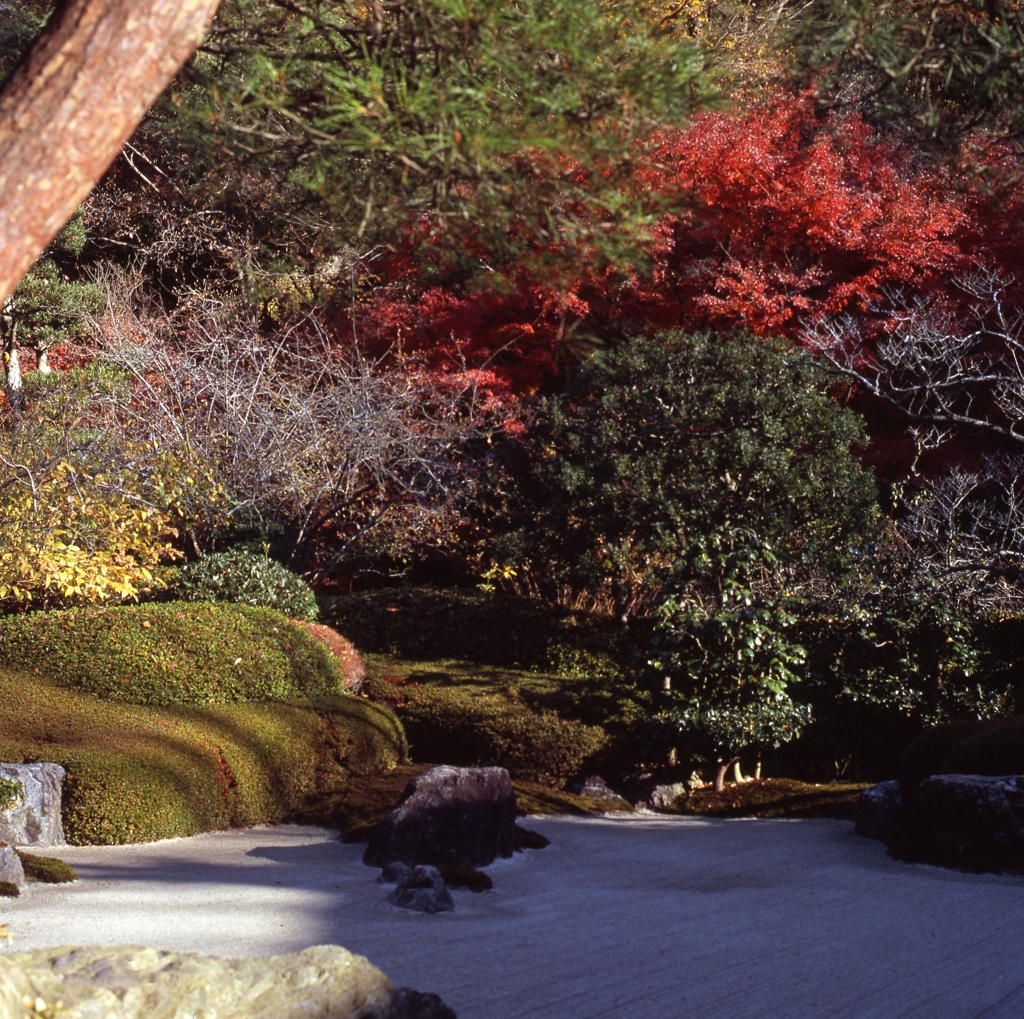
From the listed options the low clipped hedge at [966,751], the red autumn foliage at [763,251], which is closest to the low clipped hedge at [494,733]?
the low clipped hedge at [966,751]

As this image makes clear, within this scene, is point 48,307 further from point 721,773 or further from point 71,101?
point 71,101

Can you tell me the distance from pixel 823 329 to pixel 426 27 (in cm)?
956

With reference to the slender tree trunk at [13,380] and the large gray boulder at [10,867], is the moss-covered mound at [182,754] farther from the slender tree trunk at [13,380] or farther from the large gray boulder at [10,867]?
the slender tree trunk at [13,380]

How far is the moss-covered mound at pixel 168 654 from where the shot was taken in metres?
8.11

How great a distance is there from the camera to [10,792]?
563 centimetres

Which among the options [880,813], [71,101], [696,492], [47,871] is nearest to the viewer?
[71,101]

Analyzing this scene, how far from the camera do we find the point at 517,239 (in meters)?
3.49

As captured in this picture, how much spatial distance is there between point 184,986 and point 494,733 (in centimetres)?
658

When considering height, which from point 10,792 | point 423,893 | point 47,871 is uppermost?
point 423,893

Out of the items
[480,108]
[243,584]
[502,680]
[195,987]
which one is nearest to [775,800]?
[502,680]

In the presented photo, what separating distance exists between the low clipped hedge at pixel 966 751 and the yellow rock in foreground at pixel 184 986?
5.10m

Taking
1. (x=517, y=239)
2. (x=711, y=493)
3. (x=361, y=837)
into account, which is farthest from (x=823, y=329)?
(x=517, y=239)

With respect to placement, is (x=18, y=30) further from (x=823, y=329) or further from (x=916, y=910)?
(x=916, y=910)

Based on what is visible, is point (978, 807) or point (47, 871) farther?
point (978, 807)
